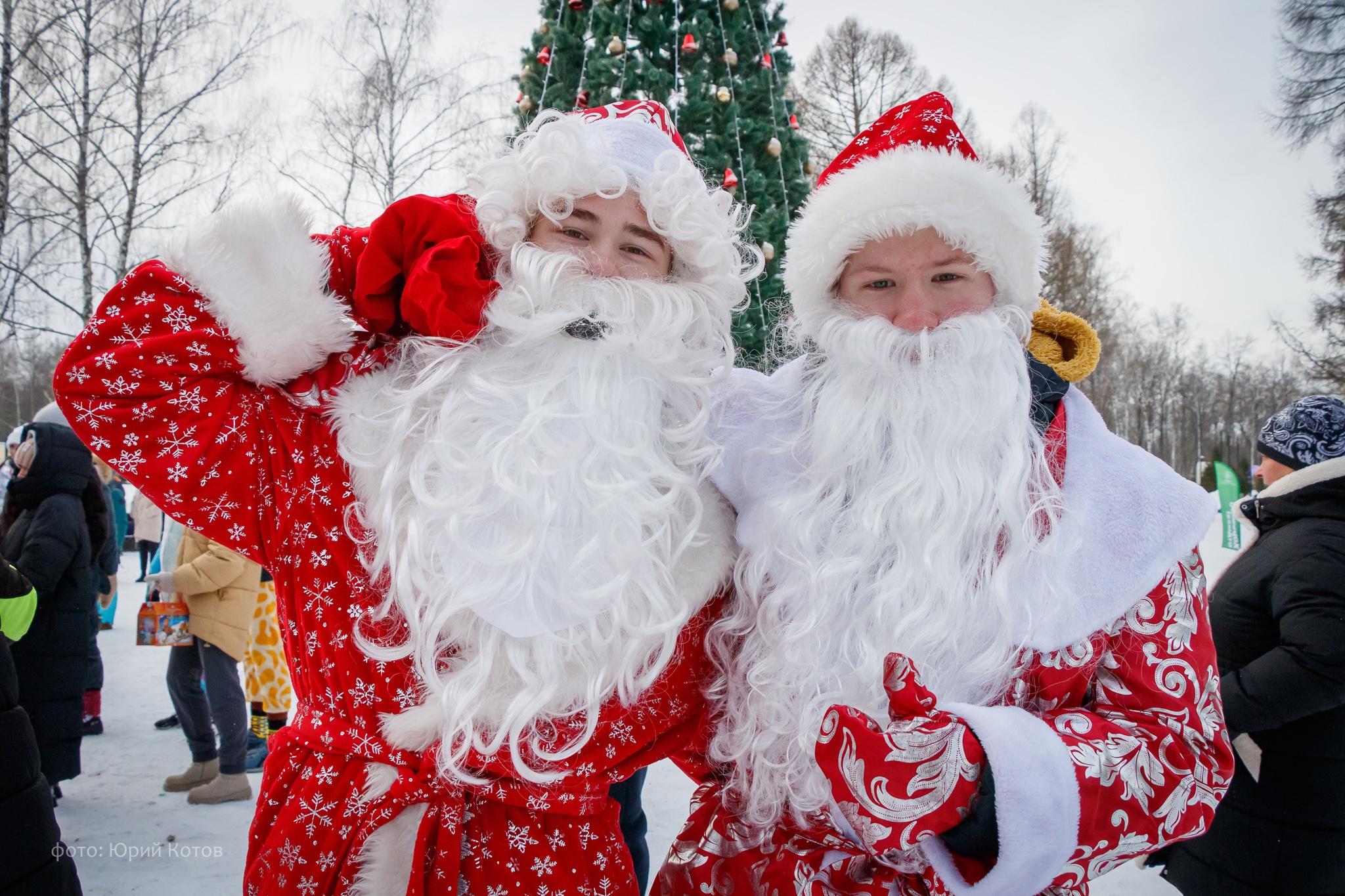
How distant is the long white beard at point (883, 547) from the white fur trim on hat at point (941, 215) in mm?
117

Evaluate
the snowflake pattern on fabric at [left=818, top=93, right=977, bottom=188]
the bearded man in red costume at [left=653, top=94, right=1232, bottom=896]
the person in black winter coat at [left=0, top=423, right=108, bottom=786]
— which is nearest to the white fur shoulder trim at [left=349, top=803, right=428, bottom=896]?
the bearded man in red costume at [left=653, top=94, right=1232, bottom=896]

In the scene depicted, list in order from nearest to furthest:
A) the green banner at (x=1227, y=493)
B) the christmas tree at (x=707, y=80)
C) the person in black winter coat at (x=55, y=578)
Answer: the person in black winter coat at (x=55, y=578)
the christmas tree at (x=707, y=80)
the green banner at (x=1227, y=493)

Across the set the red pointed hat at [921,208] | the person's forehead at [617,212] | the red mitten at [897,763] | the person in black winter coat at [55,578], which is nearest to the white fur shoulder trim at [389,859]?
the red mitten at [897,763]

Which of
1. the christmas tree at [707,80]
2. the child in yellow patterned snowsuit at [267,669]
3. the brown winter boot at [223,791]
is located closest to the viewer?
the brown winter boot at [223,791]

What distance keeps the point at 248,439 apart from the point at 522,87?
16.1 feet

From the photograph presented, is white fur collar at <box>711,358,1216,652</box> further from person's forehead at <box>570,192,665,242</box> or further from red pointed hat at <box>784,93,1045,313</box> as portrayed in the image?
person's forehead at <box>570,192,665,242</box>

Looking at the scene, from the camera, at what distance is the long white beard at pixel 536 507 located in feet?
4.29

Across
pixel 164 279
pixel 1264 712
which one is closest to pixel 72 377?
pixel 164 279

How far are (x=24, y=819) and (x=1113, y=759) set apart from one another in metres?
2.40

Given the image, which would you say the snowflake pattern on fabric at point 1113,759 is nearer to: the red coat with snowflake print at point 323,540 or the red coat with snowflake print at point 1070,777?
the red coat with snowflake print at point 1070,777

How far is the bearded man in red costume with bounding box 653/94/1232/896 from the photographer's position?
1.16 m

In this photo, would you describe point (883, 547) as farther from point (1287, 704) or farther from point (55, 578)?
point (55, 578)

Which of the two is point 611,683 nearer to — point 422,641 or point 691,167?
point 422,641

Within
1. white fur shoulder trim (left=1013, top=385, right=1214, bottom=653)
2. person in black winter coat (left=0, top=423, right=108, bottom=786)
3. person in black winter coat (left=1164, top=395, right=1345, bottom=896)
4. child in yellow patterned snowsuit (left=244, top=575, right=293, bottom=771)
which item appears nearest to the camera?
white fur shoulder trim (left=1013, top=385, right=1214, bottom=653)
